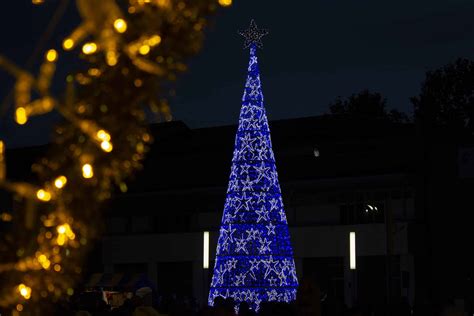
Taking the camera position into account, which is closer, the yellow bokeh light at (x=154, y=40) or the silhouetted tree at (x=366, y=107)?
the yellow bokeh light at (x=154, y=40)

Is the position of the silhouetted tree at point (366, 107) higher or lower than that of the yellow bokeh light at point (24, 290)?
higher

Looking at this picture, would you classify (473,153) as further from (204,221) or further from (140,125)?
(140,125)

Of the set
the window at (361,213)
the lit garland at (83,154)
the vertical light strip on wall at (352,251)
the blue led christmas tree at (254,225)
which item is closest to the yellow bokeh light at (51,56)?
the lit garland at (83,154)

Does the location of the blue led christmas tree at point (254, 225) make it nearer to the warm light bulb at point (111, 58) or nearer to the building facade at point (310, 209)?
the building facade at point (310, 209)

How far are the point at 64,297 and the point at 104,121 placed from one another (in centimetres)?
78

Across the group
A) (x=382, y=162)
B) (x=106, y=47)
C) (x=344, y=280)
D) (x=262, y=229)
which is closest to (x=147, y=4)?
(x=106, y=47)

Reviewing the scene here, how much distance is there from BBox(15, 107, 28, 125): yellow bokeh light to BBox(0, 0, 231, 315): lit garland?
0.17 ft

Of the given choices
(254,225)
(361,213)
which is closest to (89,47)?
(254,225)

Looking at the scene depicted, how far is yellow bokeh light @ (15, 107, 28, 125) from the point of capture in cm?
432

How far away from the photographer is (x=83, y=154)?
4.64 metres

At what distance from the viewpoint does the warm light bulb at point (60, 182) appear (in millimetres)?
4602

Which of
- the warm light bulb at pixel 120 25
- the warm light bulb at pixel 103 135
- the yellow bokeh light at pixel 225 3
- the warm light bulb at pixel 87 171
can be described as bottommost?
the warm light bulb at pixel 87 171

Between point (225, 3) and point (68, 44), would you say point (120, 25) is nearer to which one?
point (68, 44)

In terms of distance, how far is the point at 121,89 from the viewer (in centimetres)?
476
